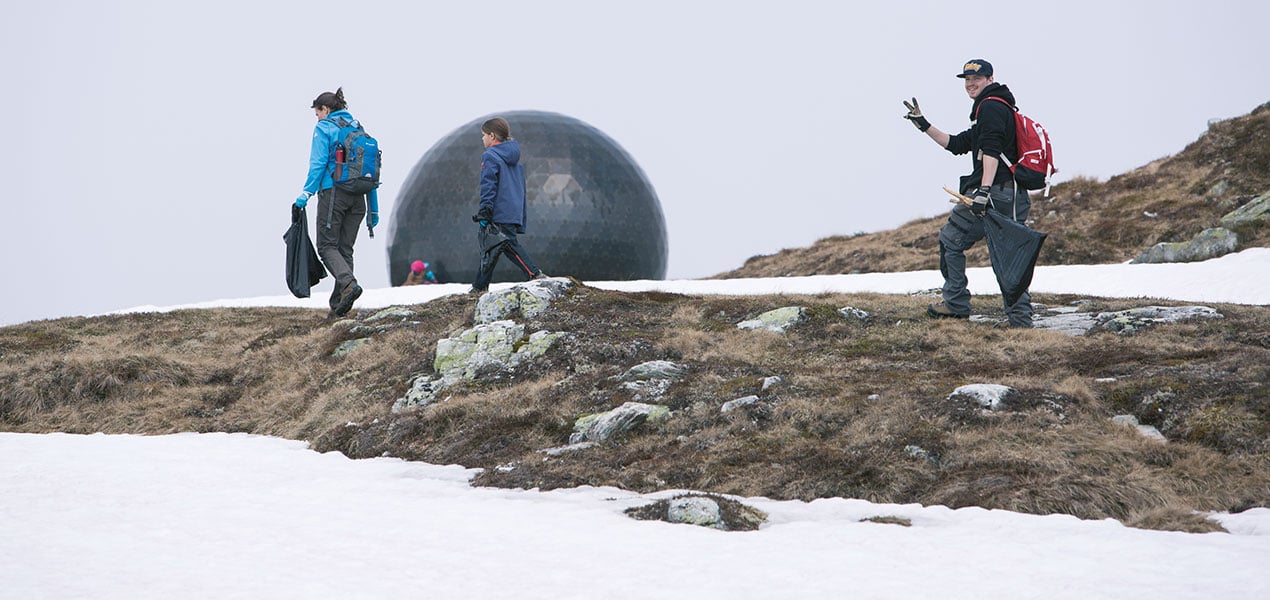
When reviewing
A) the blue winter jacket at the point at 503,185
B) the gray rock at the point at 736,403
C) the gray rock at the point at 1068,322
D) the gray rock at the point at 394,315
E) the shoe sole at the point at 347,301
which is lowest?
the gray rock at the point at 736,403

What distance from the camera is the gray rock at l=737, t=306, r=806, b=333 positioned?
1255 cm

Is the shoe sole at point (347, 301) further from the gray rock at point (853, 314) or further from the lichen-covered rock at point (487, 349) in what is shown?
the gray rock at point (853, 314)

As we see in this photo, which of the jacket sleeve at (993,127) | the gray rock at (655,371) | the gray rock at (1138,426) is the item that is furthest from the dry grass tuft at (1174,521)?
the jacket sleeve at (993,127)

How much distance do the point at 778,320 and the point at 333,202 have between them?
6731 mm

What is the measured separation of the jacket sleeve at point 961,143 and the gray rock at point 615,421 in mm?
5952

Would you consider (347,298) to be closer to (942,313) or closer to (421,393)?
(421,393)

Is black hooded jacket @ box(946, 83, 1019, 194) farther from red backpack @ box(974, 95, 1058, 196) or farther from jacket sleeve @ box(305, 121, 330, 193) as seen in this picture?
jacket sleeve @ box(305, 121, 330, 193)

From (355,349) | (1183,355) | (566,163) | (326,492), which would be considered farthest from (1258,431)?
(566,163)

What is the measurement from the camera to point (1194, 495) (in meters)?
6.49

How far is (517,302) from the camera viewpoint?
43.0ft

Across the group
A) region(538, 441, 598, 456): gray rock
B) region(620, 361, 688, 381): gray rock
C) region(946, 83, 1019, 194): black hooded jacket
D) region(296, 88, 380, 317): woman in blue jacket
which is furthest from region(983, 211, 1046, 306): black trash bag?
region(296, 88, 380, 317): woman in blue jacket

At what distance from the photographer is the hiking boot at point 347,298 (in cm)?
1580

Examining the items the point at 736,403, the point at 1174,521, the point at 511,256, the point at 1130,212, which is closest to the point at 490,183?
the point at 511,256

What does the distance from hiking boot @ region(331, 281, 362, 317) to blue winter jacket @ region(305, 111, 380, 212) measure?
1.67 meters
